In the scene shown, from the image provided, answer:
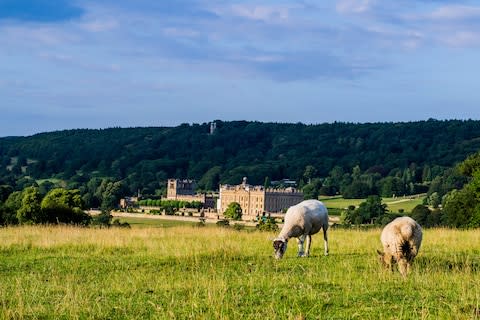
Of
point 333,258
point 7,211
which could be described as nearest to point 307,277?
point 333,258

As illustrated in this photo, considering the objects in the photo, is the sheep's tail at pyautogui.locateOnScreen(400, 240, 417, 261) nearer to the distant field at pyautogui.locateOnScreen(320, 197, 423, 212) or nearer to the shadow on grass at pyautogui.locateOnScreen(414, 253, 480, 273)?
the shadow on grass at pyautogui.locateOnScreen(414, 253, 480, 273)

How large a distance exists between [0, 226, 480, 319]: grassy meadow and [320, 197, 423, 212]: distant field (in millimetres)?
124686

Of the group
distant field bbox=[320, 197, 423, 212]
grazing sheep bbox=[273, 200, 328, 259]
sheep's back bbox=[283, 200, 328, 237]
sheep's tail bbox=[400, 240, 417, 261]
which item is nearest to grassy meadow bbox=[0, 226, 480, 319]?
sheep's tail bbox=[400, 240, 417, 261]

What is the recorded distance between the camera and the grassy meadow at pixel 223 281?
9398mm

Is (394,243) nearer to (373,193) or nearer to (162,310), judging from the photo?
(162,310)

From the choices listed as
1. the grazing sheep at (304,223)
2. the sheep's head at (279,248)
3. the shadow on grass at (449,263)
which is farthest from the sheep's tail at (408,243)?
the grazing sheep at (304,223)

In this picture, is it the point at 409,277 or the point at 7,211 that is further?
the point at 7,211

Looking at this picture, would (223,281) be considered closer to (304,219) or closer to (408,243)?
(408,243)

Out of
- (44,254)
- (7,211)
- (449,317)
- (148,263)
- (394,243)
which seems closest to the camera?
(449,317)

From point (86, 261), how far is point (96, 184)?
18425 cm

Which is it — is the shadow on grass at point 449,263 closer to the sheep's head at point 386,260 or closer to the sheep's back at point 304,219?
the sheep's head at point 386,260

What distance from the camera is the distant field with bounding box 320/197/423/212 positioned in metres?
147

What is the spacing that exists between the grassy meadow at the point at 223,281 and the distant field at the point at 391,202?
125 metres

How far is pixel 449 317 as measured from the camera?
8.76m
